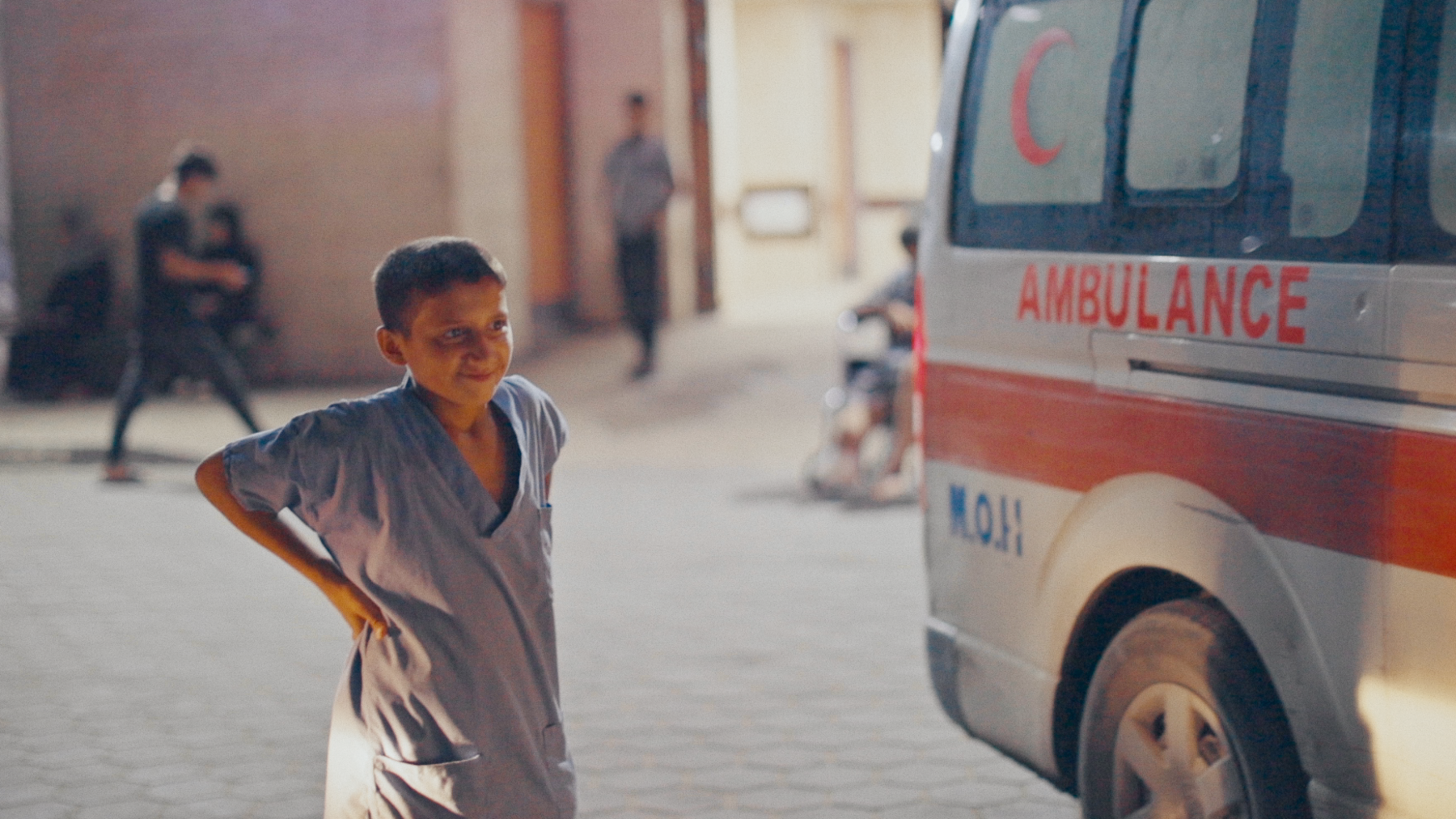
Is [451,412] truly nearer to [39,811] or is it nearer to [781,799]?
[781,799]

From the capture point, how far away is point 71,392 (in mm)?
15484

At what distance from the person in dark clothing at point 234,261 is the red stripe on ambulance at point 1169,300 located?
12.1 meters

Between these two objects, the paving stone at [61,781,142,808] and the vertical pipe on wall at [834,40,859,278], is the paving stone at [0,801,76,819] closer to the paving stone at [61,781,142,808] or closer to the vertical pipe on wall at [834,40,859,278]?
the paving stone at [61,781,142,808]

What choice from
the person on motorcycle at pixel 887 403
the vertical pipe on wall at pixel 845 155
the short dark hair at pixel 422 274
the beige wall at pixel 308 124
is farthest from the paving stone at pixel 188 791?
the vertical pipe on wall at pixel 845 155

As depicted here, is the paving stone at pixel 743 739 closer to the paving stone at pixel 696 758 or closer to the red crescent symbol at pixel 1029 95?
the paving stone at pixel 696 758

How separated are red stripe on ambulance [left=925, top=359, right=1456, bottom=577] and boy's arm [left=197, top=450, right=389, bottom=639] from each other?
1558mm

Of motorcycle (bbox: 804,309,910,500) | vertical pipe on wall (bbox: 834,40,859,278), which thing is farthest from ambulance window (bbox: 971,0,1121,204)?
vertical pipe on wall (bbox: 834,40,859,278)

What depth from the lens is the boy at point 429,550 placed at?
2680 millimetres

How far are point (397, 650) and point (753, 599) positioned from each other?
4.53 metres

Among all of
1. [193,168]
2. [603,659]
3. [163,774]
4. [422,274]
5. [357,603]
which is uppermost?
[193,168]

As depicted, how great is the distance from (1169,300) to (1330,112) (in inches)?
19.3

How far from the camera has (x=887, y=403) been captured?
9.74 meters

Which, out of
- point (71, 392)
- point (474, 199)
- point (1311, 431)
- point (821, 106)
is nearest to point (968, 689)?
point (1311, 431)

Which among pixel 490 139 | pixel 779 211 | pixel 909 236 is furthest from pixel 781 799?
pixel 779 211
